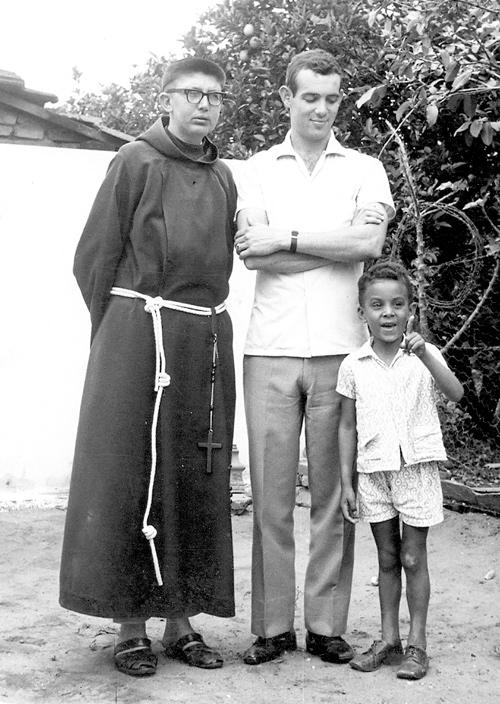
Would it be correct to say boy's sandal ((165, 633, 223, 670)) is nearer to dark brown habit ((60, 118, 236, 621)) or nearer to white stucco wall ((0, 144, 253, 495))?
dark brown habit ((60, 118, 236, 621))

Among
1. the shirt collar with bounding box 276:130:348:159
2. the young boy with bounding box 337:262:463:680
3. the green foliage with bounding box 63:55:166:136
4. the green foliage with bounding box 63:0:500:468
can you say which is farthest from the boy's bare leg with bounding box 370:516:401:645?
the green foliage with bounding box 63:55:166:136

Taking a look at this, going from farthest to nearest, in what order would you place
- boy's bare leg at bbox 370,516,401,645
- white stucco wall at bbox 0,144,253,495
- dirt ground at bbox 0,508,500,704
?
white stucco wall at bbox 0,144,253,495, boy's bare leg at bbox 370,516,401,645, dirt ground at bbox 0,508,500,704

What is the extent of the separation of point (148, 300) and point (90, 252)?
268 mm

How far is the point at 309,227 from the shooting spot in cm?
367

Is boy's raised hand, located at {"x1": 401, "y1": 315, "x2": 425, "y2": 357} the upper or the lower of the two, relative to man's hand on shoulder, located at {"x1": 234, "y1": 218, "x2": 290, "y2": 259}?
lower

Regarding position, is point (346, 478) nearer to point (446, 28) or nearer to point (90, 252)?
point (90, 252)

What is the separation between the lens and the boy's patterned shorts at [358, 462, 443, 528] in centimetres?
351

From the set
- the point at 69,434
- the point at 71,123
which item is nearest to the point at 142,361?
the point at 69,434

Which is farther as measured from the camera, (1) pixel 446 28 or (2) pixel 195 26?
Result: (2) pixel 195 26

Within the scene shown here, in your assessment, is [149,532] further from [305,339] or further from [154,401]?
[305,339]

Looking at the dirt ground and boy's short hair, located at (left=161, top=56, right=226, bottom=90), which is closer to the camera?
the dirt ground

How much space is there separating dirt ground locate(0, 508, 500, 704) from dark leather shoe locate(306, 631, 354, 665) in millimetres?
33

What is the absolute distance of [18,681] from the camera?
135 inches

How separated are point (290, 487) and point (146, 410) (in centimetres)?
62
